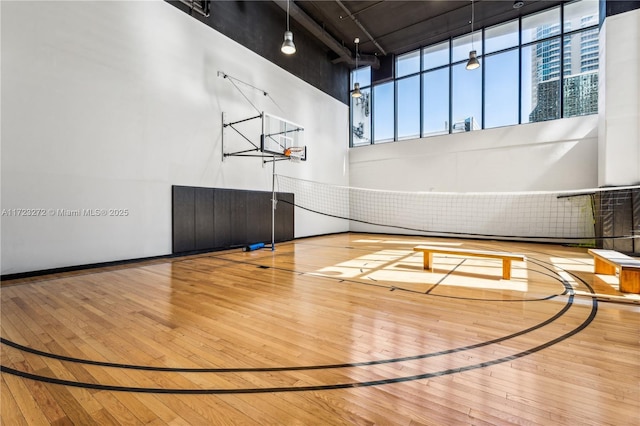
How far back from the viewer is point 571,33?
798 cm

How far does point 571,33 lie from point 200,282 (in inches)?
441

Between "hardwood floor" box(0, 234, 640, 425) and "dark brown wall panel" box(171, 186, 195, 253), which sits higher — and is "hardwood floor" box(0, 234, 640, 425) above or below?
below

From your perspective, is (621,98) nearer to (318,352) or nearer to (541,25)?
(541,25)

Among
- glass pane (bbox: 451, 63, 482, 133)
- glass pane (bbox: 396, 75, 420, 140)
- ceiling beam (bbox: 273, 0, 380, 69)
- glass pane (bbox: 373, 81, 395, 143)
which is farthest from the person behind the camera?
glass pane (bbox: 373, 81, 395, 143)

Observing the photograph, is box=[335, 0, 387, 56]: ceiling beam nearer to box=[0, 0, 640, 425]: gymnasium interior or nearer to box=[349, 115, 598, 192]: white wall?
box=[0, 0, 640, 425]: gymnasium interior

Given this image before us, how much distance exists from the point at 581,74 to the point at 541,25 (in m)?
2.02

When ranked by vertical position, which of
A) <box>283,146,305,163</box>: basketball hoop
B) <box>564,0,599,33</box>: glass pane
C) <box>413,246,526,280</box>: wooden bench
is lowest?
<box>413,246,526,280</box>: wooden bench

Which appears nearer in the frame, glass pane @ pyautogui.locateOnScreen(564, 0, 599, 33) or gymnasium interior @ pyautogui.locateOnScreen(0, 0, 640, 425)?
gymnasium interior @ pyautogui.locateOnScreen(0, 0, 640, 425)

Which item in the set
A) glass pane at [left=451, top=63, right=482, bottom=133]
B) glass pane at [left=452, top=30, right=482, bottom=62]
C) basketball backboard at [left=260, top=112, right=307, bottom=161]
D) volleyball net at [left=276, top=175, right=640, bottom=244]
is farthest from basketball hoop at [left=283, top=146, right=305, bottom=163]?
glass pane at [left=452, top=30, right=482, bottom=62]

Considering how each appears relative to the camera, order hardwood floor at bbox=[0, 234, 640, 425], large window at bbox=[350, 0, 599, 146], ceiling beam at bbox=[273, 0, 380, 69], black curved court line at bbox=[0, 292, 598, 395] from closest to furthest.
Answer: hardwood floor at bbox=[0, 234, 640, 425] → black curved court line at bbox=[0, 292, 598, 395] → large window at bbox=[350, 0, 599, 146] → ceiling beam at bbox=[273, 0, 380, 69]

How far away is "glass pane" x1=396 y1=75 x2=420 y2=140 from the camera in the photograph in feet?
34.3

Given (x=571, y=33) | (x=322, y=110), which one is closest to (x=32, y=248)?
(x=322, y=110)

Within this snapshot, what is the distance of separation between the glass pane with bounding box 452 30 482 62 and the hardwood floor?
329 inches

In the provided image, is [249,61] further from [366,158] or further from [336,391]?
[336,391]
